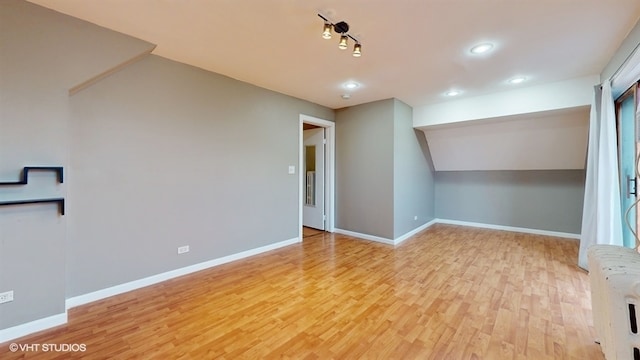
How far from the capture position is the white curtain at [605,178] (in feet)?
9.38

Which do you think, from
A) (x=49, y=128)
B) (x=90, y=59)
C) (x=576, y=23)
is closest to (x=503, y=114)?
(x=576, y=23)


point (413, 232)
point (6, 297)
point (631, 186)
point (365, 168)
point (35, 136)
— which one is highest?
point (35, 136)

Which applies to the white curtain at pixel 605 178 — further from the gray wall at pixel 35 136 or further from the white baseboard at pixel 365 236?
the gray wall at pixel 35 136

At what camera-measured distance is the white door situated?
523 cm

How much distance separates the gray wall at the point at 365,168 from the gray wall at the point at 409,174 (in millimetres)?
136

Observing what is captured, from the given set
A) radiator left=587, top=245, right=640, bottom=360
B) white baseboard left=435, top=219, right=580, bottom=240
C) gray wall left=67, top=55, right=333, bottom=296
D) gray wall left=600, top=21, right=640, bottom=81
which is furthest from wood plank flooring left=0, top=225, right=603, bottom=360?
gray wall left=600, top=21, right=640, bottom=81

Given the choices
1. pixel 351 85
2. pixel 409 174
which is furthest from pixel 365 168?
pixel 351 85

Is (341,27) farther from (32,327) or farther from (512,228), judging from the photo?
(512,228)

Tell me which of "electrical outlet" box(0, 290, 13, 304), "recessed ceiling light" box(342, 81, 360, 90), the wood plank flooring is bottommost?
the wood plank flooring

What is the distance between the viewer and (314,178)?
5.45 meters

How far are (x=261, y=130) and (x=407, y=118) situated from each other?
2655 millimetres

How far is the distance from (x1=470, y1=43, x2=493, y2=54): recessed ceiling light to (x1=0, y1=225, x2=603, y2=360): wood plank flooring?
8.13 feet

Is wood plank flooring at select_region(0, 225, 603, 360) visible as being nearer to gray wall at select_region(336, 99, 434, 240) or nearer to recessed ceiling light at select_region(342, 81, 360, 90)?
gray wall at select_region(336, 99, 434, 240)

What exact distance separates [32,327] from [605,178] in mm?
5642
